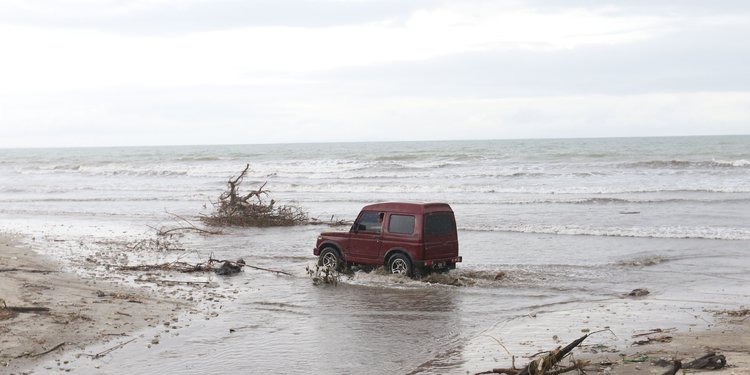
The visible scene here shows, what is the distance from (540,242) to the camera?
2278 cm

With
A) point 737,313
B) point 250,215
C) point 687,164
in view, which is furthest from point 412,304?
point 687,164

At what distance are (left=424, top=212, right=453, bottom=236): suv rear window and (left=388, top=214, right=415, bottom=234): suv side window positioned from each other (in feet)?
1.08

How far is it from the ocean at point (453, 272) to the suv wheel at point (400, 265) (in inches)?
12.9

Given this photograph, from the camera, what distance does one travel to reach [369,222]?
56.1 feet

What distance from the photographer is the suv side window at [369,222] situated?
1697 centimetres

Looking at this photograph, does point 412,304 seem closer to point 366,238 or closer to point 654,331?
point 366,238

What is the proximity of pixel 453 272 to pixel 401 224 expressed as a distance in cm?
189

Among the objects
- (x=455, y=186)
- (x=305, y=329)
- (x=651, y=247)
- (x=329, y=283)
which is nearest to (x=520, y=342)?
(x=305, y=329)

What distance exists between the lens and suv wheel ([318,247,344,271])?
17489mm

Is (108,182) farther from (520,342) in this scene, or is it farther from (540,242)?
(520,342)

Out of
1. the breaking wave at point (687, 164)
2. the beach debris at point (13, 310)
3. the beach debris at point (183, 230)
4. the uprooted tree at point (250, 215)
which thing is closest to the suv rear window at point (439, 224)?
the beach debris at point (13, 310)

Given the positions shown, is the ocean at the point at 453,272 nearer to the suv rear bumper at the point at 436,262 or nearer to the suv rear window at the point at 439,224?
the suv rear bumper at the point at 436,262

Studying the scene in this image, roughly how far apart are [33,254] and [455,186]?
2814 centimetres

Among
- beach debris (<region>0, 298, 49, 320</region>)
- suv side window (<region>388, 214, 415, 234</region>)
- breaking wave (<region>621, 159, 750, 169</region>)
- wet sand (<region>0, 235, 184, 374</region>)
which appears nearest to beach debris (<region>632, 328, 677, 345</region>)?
suv side window (<region>388, 214, 415, 234</region>)
